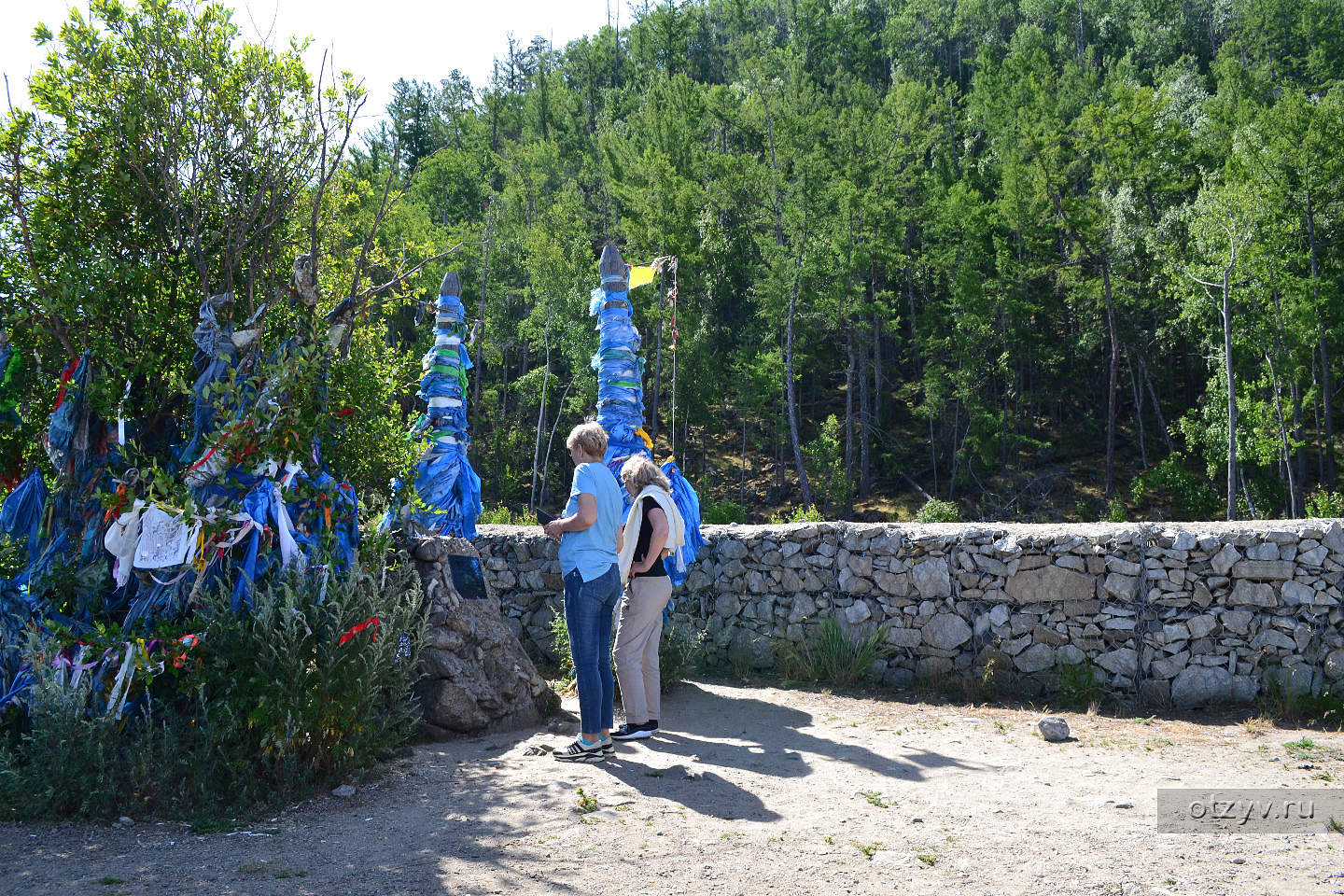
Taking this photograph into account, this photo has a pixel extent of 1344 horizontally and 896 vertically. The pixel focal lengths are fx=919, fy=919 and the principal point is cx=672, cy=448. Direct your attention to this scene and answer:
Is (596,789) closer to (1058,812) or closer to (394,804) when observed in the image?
(394,804)

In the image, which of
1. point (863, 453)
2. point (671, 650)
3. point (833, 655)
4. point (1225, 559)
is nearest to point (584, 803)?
point (671, 650)

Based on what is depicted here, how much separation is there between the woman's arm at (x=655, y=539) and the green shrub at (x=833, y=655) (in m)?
2.59

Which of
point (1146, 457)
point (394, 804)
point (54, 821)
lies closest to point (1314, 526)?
point (394, 804)

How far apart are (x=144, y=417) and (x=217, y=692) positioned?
191cm

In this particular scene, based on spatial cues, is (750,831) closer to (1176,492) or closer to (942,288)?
(1176,492)

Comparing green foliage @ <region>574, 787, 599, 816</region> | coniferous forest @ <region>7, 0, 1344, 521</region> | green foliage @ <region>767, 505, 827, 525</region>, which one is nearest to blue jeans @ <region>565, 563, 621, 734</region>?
green foliage @ <region>574, 787, 599, 816</region>

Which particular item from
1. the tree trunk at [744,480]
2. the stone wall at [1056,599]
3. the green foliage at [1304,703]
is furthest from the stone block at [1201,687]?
the tree trunk at [744,480]

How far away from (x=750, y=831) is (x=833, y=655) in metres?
3.48

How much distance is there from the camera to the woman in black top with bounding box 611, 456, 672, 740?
5.20m

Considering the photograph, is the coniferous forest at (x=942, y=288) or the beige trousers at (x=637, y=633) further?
the coniferous forest at (x=942, y=288)

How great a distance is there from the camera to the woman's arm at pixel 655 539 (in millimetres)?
5168

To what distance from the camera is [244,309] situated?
18.3ft

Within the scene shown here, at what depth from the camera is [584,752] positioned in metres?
4.85

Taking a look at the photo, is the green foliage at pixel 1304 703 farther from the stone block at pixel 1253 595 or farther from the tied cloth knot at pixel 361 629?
the tied cloth knot at pixel 361 629
